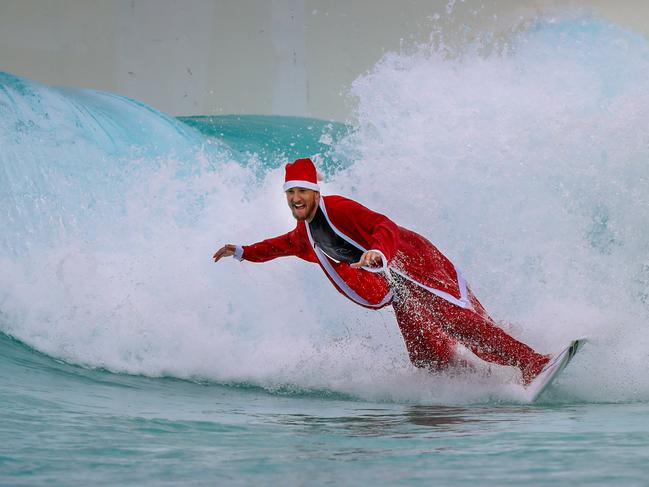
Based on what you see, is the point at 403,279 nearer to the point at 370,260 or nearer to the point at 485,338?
the point at 485,338

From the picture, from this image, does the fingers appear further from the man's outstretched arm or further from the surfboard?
the surfboard

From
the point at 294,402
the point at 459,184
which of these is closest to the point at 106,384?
the point at 294,402

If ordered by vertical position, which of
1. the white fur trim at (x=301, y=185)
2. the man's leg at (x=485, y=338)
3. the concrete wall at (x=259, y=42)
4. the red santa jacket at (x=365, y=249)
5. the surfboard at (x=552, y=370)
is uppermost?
the concrete wall at (x=259, y=42)

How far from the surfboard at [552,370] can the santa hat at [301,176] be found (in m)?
0.86

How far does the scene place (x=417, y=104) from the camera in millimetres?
4738

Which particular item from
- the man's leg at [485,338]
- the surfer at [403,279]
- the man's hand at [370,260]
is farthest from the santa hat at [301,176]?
the man's leg at [485,338]

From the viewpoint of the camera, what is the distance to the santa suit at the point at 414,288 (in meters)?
2.75

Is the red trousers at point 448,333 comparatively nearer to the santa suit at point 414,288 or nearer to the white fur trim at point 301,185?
the santa suit at point 414,288


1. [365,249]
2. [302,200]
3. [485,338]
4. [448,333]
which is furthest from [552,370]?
[302,200]

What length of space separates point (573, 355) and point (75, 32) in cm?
495

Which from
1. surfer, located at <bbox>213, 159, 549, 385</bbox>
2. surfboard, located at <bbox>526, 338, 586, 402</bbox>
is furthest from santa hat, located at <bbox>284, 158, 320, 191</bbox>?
surfboard, located at <bbox>526, 338, 586, 402</bbox>

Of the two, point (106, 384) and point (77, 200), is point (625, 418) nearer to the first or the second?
point (106, 384)

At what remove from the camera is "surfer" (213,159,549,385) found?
2.71 meters

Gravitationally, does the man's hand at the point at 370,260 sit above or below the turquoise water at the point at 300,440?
above
